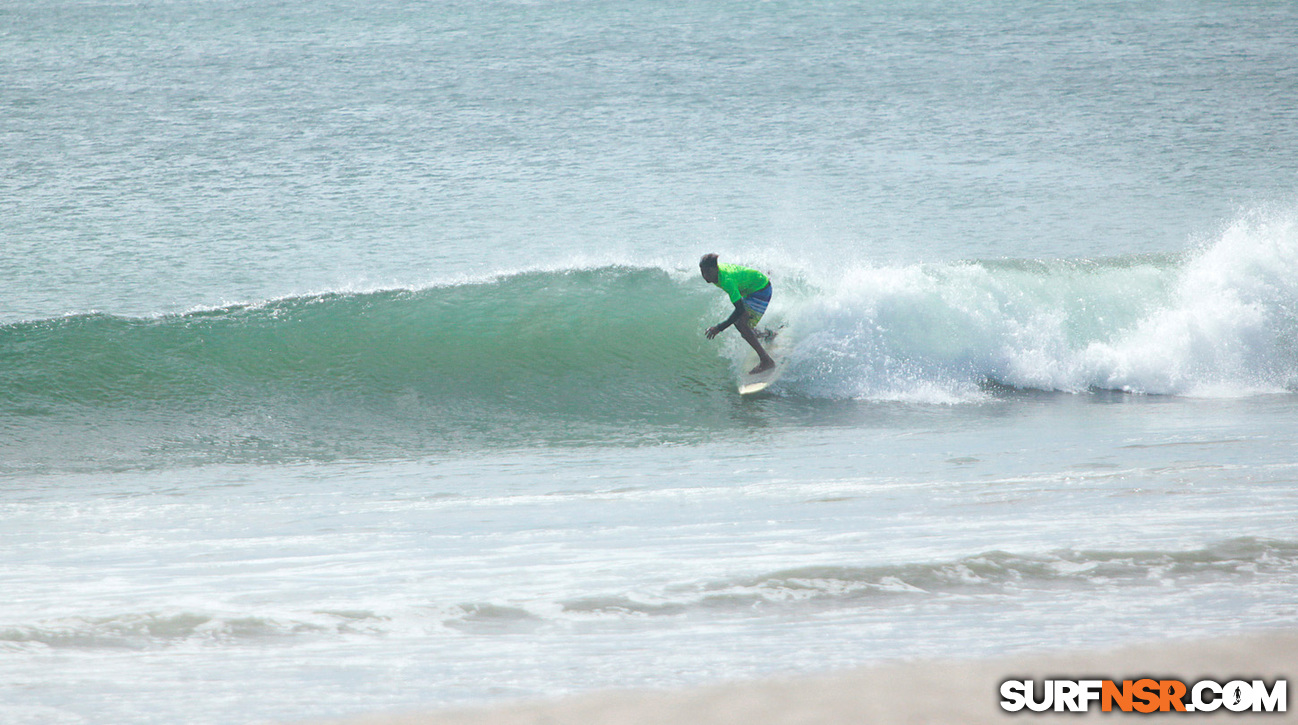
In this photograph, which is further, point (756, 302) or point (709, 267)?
point (756, 302)

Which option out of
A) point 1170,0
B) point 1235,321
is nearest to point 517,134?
point 1235,321

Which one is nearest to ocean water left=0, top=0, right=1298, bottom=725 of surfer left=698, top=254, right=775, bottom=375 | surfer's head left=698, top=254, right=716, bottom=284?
surfer left=698, top=254, right=775, bottom=375

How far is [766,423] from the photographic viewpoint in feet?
26.0

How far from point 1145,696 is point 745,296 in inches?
243

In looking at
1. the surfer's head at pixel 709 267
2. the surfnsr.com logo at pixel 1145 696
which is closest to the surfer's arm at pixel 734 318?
the surfer's head at pixel 709 267

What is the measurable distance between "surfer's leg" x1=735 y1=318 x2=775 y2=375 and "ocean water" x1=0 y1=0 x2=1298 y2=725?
333mm

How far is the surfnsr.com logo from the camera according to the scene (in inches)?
96.4

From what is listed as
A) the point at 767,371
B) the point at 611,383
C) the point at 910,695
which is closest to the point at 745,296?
the point at 767,371

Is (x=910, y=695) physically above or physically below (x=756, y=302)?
below

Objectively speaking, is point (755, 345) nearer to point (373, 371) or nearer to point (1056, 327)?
point (1056, 327)

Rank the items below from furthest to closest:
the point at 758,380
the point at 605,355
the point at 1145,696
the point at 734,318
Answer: the point at 605,355, the point at 758,380, the point at 734,318, the point at 1145,696

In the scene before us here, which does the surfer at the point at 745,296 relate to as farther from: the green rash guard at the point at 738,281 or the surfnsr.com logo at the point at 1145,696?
the surfnsr.com logo at the point at 1145,696

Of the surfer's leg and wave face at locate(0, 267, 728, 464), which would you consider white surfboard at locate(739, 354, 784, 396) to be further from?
wave face at locate(0, 267, 728, 464)

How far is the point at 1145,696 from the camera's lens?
8.30 feet
